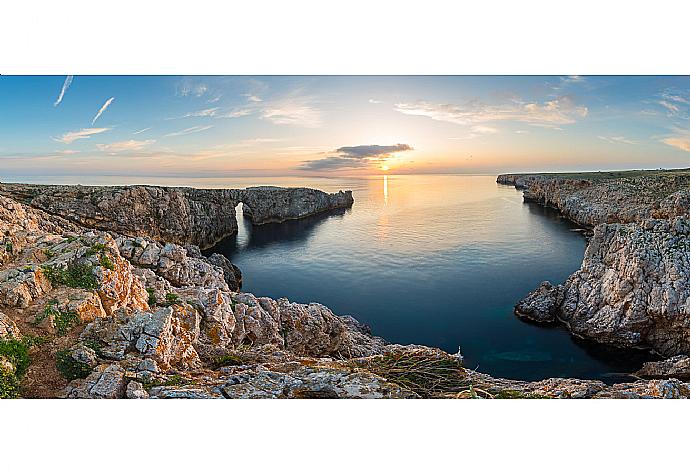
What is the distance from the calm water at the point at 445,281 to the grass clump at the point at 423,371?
→ 23.8 ft

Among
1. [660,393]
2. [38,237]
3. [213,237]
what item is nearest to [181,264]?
[38,237]

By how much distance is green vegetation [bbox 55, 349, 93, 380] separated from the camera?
14.8 feet

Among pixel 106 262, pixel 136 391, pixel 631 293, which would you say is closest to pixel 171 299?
pixel 106 262

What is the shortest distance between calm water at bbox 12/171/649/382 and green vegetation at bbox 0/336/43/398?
424 inches

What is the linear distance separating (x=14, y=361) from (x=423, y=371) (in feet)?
17.5

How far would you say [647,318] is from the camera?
13.0 metres

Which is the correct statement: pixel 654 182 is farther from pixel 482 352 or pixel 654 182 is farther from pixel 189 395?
pixel 189 395

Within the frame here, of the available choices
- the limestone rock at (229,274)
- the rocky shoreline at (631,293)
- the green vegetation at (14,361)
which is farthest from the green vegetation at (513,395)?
the limestone rock at (229,274)

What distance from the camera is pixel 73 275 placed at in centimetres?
575

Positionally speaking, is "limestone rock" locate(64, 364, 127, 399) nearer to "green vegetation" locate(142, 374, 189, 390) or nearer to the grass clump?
"green vegetation" locate(142, 374, 189, 390)

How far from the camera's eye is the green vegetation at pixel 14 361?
13.9 ft

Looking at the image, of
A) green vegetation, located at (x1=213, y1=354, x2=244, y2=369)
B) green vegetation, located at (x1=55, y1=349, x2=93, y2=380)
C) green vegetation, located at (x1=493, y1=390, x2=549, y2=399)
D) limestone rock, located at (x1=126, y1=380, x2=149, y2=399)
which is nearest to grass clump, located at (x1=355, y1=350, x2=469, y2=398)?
green vegetation, located at (x1=493, y1=390, x2=549, y2=399)

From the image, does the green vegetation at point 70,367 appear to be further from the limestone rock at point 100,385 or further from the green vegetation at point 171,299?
the green vegetation at point 171,299

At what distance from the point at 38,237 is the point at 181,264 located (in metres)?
3.22
